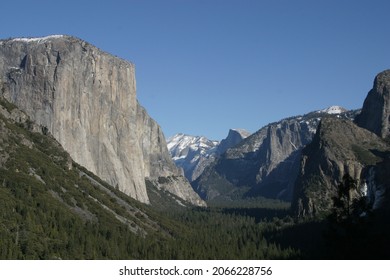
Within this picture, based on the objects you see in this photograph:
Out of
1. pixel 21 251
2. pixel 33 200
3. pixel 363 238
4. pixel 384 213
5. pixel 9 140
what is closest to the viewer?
pixel 363 238

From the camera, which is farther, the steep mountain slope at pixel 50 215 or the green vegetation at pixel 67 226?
the green vegetation at pixel 67 226

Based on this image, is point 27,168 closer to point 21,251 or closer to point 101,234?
point 101,234

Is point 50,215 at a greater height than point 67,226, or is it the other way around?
point 50,215

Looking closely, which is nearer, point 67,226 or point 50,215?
point 67,226

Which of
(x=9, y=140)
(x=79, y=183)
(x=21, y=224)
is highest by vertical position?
(x=9, y=140)

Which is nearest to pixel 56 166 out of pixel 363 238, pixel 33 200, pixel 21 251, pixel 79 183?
pixel 79 183

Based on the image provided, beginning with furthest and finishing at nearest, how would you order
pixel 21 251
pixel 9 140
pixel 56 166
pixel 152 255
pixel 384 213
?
pixel 56 166 → pixel 9 140 → pixel 384 213 → pixel 152 255 → pixel 21 251

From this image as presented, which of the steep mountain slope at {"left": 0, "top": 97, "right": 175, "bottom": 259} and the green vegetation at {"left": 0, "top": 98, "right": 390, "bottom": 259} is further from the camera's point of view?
the green vegetation at {"left": 0, "top": 98, "right": 390, "bottom": 259}
